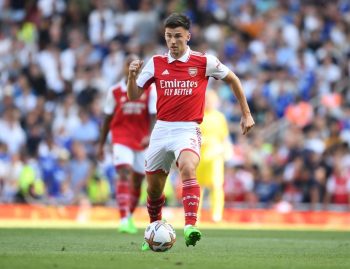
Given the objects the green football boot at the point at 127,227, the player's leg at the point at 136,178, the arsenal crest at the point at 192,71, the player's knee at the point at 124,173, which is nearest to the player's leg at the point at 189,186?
the arsenal crest at the point at 192,71

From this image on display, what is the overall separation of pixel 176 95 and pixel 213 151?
7.93 meters

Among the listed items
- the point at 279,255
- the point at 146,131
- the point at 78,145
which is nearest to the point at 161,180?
the point at 279,255

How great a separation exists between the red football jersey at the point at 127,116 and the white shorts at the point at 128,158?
0.26 ft

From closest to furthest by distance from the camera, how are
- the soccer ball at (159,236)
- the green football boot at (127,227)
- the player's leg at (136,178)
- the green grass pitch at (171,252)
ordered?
the green grass pitch at (171,252) < the soccer ball at (159,236) < the green football boot at (127,227) < the player's leg at (136,178)

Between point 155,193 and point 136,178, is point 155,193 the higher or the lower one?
the lower one

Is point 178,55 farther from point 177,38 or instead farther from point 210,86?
point 210,86

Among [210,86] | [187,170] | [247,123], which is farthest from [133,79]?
[210,86]

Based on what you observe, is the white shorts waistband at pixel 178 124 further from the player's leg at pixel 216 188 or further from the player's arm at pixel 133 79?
the player's leg at pixel 216 188

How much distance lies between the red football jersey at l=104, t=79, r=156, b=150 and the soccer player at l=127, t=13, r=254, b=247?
4420 mm

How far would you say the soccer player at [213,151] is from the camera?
61.5 ft

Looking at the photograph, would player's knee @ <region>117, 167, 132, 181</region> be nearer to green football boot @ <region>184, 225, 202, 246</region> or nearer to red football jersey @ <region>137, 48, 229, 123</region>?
red football jersey @ <region>137, 48, 229, 123</region>

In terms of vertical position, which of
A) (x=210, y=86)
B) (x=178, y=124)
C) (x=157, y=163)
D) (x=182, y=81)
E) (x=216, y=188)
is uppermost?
(x=210, y=86)

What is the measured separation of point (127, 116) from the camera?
15898 millimetres

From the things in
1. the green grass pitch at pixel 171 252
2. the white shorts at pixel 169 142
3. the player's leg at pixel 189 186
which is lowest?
the green grass pitch at pixel 171 252
